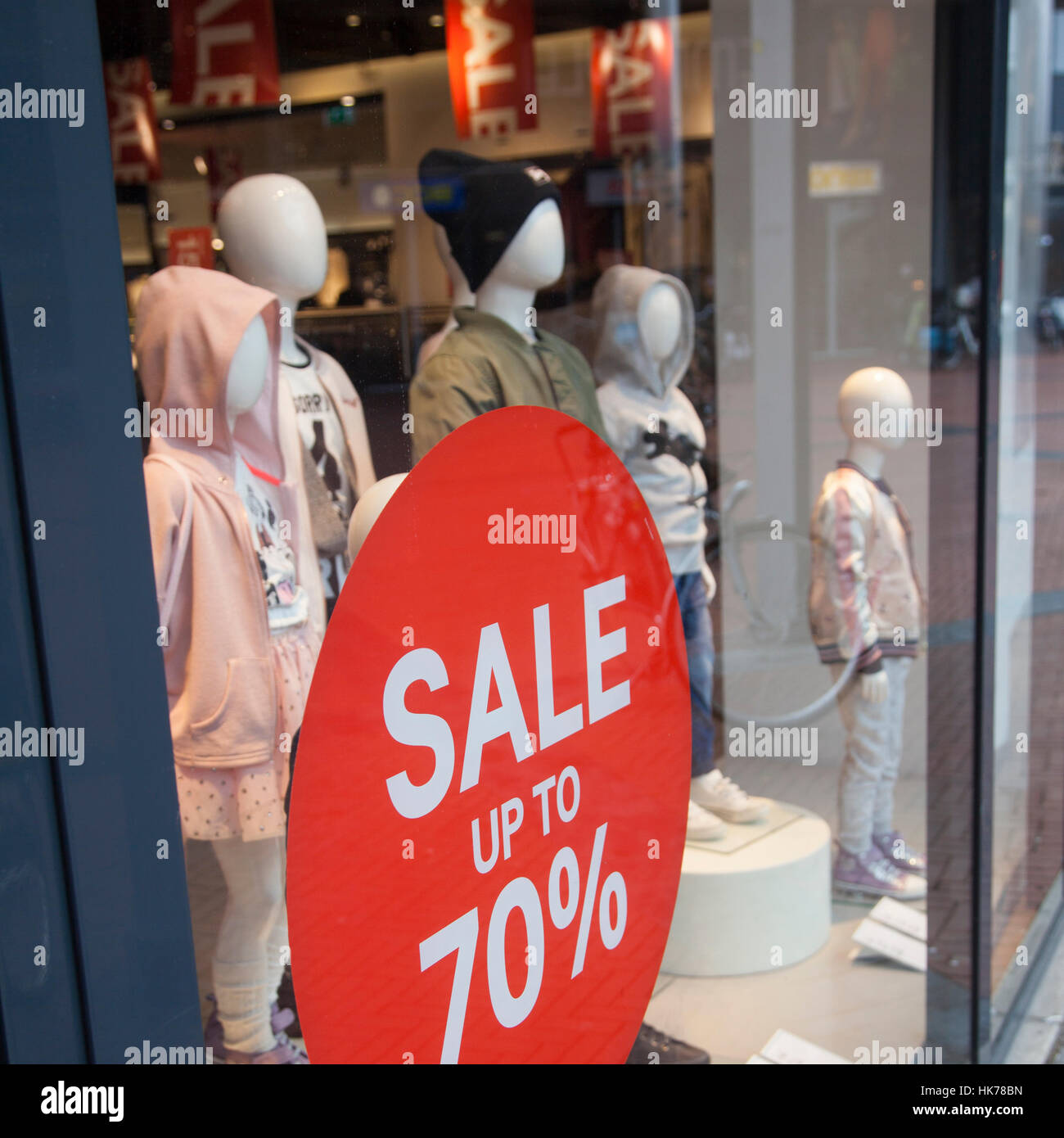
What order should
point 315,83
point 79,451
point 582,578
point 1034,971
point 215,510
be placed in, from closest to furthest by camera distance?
1. point 79,451
2. point 315,83
3. point 215,510
4. point 582,578
5. point 1034,971

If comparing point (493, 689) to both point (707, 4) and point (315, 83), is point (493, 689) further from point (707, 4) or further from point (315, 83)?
point (707, 4)

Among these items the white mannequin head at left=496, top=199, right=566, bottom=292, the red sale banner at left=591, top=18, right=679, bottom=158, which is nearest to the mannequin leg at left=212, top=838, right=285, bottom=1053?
the white mannequin head at left=496, top=199, right=566, bottom=292

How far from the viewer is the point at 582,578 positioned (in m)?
1.61

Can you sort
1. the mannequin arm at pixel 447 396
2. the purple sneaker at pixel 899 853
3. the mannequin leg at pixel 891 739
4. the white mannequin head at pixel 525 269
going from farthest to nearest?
the mannequin leg at pixel 891 739, the purple sneaker at pixel 899 853, the white mannequin head at pixel 525 269, the mannequin arm at pixel 447 396

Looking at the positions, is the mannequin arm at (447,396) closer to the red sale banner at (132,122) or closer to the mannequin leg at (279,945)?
the red sale banner at (132,122)

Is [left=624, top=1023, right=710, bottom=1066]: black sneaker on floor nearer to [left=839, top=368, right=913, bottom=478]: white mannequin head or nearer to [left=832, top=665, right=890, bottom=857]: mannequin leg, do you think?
[left=832, top=665, right=890, bottom=857]: mannequin leg

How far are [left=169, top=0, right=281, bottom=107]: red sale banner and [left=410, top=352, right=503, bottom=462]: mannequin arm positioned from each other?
36 cm

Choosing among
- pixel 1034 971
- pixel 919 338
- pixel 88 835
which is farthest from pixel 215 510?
pixel 1034 971

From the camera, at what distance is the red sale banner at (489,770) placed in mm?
1248

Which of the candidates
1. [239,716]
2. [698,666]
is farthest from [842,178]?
[239,716]

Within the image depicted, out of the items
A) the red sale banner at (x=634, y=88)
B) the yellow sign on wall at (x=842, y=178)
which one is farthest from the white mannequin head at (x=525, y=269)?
the yellow sign on wall at (x=842, y=178)

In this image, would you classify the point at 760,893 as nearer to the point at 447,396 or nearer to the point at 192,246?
the point at 447,396

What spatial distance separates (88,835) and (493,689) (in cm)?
52

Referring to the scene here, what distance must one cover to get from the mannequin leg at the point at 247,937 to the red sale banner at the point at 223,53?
0.79 metres
